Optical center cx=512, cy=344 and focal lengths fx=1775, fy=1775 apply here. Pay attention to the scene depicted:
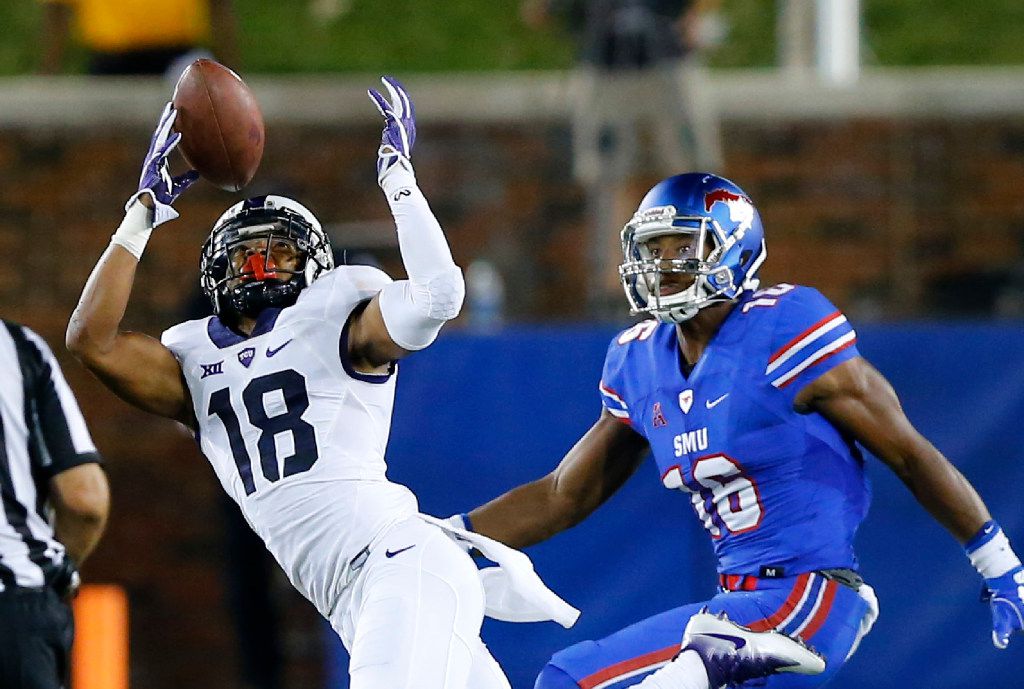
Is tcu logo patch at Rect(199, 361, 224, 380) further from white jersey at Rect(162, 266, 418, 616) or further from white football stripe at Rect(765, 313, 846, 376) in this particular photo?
white football stripe at Rect(765, 313, 846, 376)

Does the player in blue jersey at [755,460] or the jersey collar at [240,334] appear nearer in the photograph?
the player in blue jersey at [755,460]

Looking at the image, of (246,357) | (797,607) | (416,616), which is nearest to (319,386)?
(246,357)

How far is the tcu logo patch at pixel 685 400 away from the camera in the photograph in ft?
15.7

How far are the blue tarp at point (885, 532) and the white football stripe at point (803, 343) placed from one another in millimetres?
2550

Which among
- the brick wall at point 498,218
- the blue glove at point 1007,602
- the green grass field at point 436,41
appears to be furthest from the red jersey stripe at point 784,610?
the green grass field at point 436,41

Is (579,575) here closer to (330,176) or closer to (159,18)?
(330,176)

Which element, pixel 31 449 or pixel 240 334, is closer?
pixel 240 334

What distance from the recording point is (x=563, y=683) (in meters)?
Result: 4.59

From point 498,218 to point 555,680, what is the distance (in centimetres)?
478

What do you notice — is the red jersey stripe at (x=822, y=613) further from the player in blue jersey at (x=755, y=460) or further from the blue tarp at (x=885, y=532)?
the blue tarp at (x=885, y=532)

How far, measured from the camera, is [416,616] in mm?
4363

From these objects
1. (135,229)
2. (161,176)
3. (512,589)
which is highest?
(161,176)

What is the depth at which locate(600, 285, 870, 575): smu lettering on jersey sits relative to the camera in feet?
15.3

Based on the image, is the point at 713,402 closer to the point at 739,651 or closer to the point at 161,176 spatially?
the point at 739,651
